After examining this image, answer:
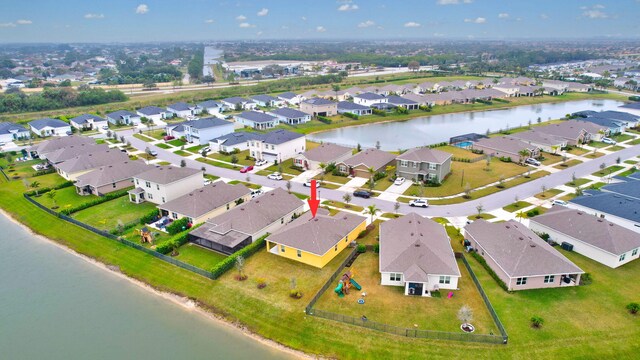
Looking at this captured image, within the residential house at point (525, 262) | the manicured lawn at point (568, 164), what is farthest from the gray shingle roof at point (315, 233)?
the manicured lawn at point (568, 164)

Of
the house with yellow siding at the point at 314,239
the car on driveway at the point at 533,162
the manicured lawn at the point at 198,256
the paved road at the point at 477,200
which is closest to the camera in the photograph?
the house with yellow siding at the point at 314,239

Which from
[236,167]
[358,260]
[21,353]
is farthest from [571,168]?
[21,353]

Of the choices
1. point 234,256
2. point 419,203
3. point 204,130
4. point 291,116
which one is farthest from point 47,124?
point 419,203

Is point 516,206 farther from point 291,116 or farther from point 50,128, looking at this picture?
point 50,128

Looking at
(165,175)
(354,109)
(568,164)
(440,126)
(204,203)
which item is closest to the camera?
(204,203)

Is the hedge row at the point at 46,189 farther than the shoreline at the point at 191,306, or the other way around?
the hedge row at the point at 46,189

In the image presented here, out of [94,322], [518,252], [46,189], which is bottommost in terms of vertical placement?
[94,322]

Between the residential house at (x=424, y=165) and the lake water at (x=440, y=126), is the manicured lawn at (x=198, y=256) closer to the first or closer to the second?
the residential house at (x=424, y=165)
